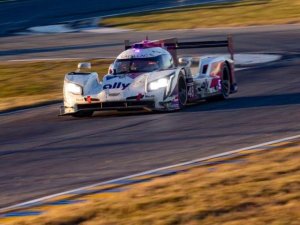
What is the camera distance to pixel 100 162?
12.8 meters

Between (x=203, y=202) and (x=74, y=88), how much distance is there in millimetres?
9160

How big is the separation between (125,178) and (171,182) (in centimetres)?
100

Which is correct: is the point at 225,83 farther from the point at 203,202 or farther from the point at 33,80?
the point at 203,202

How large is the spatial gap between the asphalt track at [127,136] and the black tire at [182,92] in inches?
8.1

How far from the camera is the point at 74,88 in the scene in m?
18.1

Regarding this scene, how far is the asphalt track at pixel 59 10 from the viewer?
51.2 metres

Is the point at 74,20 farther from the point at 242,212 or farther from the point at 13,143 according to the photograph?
the point at 242,212

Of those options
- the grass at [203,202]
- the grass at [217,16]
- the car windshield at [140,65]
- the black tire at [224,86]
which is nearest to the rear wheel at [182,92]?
the car windshield at [140,65]

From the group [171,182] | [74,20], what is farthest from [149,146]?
[74,20]

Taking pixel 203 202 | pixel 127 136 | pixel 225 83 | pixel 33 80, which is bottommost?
pixel 33 80

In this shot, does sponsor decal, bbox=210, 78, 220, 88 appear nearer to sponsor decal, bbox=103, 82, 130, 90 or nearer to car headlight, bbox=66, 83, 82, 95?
sponsor decal, bbox=103, 82, 130, 90

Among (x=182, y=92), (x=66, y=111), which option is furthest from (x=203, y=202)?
(x=66, y=111)

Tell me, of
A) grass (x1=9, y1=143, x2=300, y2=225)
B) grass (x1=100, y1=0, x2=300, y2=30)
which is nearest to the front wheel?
grass (x1=9, y1=143, x2=300, y2=225)

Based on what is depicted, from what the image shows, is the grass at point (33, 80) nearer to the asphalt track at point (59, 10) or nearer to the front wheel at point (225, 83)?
the front wheel at point (225, 83)
